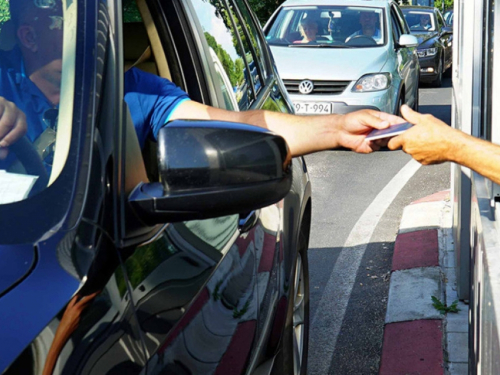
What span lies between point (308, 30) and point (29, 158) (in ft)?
30.8

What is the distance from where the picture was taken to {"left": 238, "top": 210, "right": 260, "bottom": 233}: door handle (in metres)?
2.42

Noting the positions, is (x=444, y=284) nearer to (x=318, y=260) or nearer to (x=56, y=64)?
(x=318, y=260)

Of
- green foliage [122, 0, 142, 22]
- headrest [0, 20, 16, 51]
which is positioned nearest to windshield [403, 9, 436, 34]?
green foliage [122, 0, 142, 22]

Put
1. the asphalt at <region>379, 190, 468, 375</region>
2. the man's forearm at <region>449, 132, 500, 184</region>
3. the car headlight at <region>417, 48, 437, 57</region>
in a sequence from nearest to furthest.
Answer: the man's forearm at <region>449, 132, 500, 184</region> → the asphalt at <region>379, 190, 468, 375</region> → the car headlight at <region>417, 48, 437, 57</region>

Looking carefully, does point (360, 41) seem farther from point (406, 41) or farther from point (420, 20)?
Answer: point (420, 20)

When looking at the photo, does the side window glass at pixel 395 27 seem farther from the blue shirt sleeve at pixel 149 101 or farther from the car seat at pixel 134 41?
the blue shirt sleeve at pixel 149 101

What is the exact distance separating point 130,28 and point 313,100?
250 inches

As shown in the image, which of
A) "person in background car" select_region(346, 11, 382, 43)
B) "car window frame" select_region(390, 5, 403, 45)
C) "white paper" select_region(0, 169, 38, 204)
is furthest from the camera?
"car window frame" select_region(390, 5, 403, 45)

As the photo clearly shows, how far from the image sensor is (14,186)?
5.56 ft

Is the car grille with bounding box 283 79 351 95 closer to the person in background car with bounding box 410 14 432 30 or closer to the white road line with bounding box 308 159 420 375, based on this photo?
the white road line with bounding box 308 159 420 375

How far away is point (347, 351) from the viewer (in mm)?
4406

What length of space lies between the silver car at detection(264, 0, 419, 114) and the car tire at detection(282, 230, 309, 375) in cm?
586

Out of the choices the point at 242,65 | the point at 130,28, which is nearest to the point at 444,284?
the point at 242,65

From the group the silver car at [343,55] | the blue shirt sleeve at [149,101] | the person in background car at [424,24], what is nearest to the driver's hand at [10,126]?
the blue shirt sleeve at [149,101]
